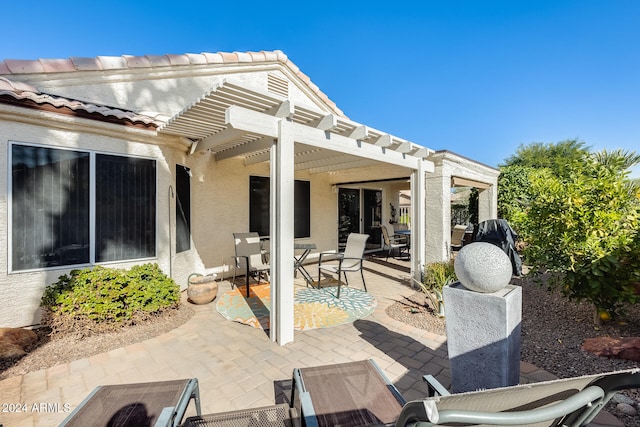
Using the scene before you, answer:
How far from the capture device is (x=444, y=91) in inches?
648

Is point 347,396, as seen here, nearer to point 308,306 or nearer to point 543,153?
point 308,306

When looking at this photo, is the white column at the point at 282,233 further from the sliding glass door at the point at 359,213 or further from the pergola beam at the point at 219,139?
the sliding glass door at the point at 359,213

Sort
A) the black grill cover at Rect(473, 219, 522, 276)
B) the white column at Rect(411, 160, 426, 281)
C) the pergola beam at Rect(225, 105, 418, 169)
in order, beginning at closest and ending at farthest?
1. the pergola beam at Rect(225, 105, 418, 169)
2. the black grill cover at Rect(473, 219, 522, 276)
3. the white column at Rect(411, 160, 426, 281)

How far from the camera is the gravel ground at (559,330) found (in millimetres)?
3281

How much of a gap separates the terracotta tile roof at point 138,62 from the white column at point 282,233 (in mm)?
4820

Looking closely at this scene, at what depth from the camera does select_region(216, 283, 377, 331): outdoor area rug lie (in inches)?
195

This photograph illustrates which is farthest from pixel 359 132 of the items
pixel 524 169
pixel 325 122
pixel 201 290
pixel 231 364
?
pixel 524 169

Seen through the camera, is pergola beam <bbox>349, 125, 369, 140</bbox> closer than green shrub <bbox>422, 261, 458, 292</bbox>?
Yes

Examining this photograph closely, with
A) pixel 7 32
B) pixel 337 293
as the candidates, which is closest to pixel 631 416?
pixel 337 293

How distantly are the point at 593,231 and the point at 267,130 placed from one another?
16.4 feet

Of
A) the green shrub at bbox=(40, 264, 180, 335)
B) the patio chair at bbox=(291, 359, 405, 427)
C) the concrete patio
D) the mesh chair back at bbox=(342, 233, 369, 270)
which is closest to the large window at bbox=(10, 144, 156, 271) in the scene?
the green shrub at bbox=(40, 264, 180, 335)

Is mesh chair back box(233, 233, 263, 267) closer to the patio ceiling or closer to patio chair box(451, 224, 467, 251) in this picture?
the patio ceiling

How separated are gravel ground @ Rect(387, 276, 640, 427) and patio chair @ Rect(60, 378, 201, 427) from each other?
3708 mm

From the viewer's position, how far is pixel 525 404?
45.4 inches
